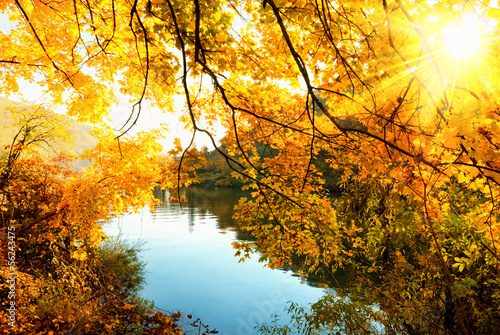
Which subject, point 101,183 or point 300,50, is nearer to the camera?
point 300,50

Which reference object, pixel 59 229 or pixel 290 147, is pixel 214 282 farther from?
pixel 290 147

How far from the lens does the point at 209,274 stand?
12.8m

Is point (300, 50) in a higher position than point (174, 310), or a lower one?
higher

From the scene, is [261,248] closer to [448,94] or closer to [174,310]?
[448,94]

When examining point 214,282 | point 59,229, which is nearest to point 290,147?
point 59,229

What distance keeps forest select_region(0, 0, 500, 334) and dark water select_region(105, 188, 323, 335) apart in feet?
6.33

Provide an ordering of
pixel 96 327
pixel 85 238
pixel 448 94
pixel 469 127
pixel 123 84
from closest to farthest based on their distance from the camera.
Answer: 1. pixel 469 127
2. pixel 448 94
3. pixel 123 84
4. pixel 96 327
5. pixel 85 238

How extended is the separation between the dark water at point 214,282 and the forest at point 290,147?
76.0 inches

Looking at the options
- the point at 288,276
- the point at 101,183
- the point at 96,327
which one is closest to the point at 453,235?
the point at 101,183

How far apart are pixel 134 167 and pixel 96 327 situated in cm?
370

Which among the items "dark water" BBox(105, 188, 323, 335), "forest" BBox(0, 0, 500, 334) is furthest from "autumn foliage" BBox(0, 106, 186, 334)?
"dark water" BBox(105, 188, 323, 335)

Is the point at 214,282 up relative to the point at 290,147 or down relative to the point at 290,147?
down

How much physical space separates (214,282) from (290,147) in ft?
32.1

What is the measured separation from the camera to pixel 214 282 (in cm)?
1209
